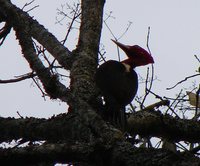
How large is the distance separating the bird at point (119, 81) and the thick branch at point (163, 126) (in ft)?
0.34

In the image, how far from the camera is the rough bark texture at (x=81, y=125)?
147cm

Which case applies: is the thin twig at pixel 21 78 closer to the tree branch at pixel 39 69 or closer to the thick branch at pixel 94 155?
the tree branch at pixel 39 69

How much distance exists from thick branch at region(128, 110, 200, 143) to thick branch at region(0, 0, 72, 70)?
0.71m

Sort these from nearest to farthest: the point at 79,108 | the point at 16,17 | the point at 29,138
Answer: the point at 79,108
the point at 29,138
the point at 16,17

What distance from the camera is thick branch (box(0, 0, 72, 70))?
3.04 meters

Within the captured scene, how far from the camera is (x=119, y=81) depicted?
380 cm

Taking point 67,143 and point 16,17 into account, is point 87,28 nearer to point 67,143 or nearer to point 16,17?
point 16,17

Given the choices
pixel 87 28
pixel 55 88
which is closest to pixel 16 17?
pixel 87 28

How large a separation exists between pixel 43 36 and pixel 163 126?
127 centimetres

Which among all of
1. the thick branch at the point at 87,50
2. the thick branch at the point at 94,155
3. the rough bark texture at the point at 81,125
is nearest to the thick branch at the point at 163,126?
the rough bark texture at the point at 81,125

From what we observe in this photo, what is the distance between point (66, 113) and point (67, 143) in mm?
1195

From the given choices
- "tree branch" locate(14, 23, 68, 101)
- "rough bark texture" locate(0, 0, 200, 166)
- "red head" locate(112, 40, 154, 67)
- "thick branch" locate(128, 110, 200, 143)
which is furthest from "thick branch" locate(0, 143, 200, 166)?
"red head" locate(112, 40, 154, 67)

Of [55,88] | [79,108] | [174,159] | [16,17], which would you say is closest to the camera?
[174,159]

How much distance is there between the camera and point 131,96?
12.1 ft
